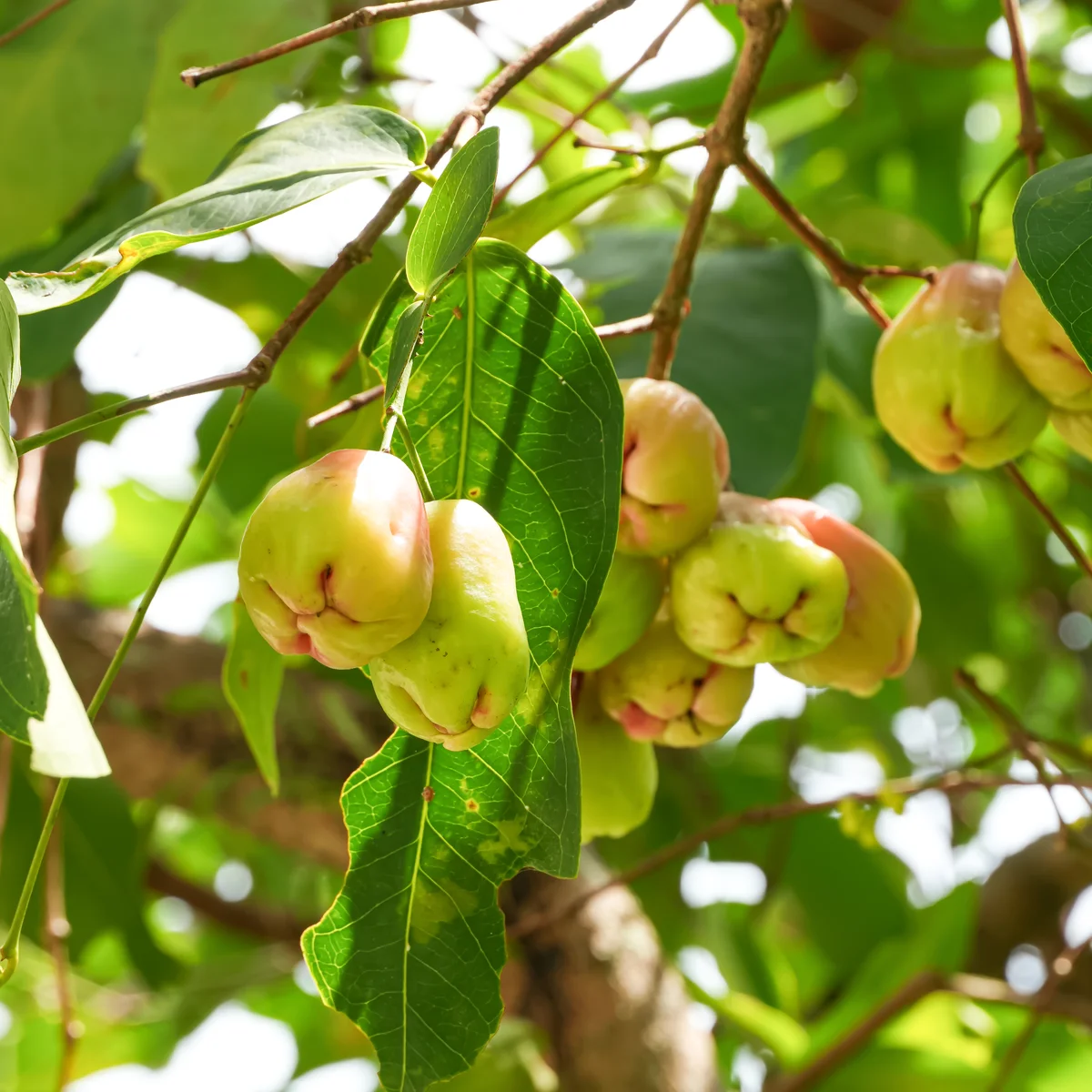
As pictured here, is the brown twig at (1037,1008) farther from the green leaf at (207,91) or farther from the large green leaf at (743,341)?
the green leaf at (207,91)

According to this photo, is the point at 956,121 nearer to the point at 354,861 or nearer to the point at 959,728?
the point at 959,728

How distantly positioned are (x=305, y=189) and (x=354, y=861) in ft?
1.04

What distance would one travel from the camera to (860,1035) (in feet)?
3.92

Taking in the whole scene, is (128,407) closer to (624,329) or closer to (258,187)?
(258,187)

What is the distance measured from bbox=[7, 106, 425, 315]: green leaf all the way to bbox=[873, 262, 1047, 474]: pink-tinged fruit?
32 cm

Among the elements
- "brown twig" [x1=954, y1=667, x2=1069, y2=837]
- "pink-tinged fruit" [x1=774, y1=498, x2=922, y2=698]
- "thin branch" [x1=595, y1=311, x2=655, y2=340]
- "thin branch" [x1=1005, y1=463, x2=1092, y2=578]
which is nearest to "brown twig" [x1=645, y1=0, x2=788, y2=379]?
"thin branch" [x1=595, y1=311, x2=655, y2=340]

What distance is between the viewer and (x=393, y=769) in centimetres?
62

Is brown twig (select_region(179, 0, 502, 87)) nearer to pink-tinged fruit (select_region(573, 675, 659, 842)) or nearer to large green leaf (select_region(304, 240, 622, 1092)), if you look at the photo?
large green leaf (select_region(304, 240, 622, 1092))

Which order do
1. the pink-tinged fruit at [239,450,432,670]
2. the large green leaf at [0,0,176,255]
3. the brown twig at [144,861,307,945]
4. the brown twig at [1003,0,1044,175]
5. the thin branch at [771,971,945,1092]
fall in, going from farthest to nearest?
1. the brown twig at [144,861,307,945]
2. the thin branch at [771,971,945,1092]
3. the large green leaf at [0,0,176,255]
4. the brown twig at [1003,0,1044,175]
5. the pink-tinged fruit at [239,450,432,670]

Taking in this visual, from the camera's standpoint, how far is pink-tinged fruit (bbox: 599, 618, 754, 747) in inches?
27.0

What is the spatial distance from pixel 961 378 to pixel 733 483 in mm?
229

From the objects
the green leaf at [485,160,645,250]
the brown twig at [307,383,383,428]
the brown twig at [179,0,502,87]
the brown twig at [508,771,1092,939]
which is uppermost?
the brown twig at [179,0,502,87]

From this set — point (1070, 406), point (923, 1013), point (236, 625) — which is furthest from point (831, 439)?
point (236, 625)

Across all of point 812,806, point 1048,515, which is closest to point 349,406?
point 1048,515
